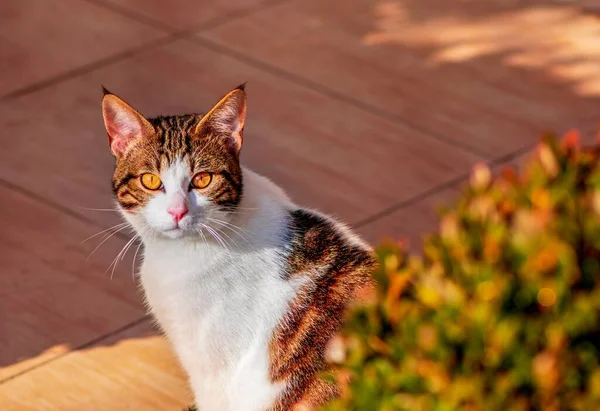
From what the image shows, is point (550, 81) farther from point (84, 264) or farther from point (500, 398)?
point (500, 398)

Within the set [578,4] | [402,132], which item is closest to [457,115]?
[402,132]

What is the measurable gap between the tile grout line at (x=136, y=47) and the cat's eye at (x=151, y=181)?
8.65 ft

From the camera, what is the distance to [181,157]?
316 centimetres

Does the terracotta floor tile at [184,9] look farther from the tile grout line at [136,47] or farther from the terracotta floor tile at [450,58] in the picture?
the terracotta floor tile at [450,58]

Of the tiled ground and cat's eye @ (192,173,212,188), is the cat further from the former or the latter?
the tiled ground

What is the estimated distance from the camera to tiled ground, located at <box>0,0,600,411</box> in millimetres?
4074

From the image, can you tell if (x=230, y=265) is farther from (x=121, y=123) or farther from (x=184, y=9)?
(x=184, y=9)

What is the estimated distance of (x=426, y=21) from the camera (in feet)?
20.5

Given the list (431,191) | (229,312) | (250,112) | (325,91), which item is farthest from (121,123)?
(325,91)

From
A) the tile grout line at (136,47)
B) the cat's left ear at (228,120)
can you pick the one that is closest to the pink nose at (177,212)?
the cat's left ear at (228,120)

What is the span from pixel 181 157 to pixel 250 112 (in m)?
2.31


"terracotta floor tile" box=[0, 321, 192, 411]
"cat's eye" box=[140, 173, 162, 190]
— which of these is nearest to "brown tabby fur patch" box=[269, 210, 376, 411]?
"cat's eye" box=[140, 173, 162, 190]

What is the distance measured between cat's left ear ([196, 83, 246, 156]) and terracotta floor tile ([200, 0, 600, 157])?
212 centimetres

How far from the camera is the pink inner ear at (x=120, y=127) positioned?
3.26 meters
